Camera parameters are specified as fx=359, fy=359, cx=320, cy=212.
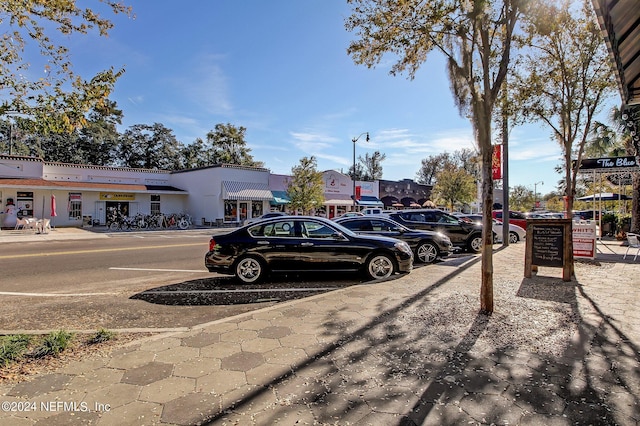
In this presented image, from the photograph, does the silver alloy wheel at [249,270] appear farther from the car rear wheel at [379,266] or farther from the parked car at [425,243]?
the parked car at [425,243]

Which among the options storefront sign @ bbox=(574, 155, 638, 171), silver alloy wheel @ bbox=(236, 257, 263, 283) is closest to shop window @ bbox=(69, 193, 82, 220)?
silver alloy wheel @ bbox=(236, 257, 263, 283)

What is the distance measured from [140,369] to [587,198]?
26.9 meters

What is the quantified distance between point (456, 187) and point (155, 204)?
3231 centimetres

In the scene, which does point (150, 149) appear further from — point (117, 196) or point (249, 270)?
point (249, 270)

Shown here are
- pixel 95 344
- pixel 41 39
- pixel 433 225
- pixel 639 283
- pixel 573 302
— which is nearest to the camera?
pixel 95 344

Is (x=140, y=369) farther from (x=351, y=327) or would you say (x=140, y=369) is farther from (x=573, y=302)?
(x=573, y=302)

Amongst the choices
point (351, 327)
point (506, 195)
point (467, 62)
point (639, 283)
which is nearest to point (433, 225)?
point (506, 195)

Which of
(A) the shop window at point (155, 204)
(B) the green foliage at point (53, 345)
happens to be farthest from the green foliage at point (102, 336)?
(A) the shop window at point (155, 204)

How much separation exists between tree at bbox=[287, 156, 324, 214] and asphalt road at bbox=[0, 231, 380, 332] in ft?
73.0

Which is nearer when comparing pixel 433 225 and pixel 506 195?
pixel 433 225

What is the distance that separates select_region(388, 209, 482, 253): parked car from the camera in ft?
44.7

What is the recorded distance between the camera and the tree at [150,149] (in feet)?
177

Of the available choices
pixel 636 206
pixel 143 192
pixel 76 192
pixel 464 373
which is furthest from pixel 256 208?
pixel 464 373

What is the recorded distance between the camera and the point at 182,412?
2791 mm
